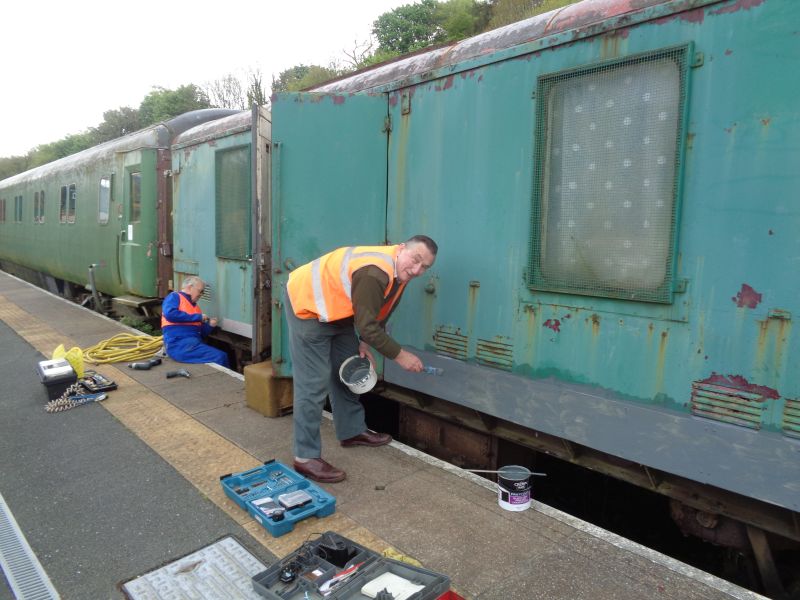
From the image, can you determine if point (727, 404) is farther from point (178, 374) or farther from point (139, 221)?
point (139, 221)

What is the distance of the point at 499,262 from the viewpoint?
341 cm

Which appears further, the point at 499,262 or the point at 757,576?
the point at 499,262

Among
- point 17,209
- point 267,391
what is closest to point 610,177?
point 267,391

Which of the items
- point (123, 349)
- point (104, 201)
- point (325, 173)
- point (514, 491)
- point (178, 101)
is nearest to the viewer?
point (514, 491)

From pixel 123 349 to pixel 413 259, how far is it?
4.71m

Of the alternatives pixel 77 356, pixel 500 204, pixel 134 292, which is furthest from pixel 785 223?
pixel 134 292

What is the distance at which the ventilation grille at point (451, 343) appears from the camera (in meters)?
3.66

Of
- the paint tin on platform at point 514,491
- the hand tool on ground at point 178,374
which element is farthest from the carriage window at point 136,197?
the paint tin on platform at point 514,491

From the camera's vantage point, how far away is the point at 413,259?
323cm

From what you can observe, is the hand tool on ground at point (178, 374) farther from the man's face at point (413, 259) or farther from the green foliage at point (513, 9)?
the green foliage at point (513, 9)

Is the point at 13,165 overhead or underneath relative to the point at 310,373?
overhead

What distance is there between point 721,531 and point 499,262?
5.84 feet

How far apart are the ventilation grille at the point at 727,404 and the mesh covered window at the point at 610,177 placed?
1.46 ft

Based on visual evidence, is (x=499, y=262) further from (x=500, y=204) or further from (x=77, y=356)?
(x=77, y=356)
